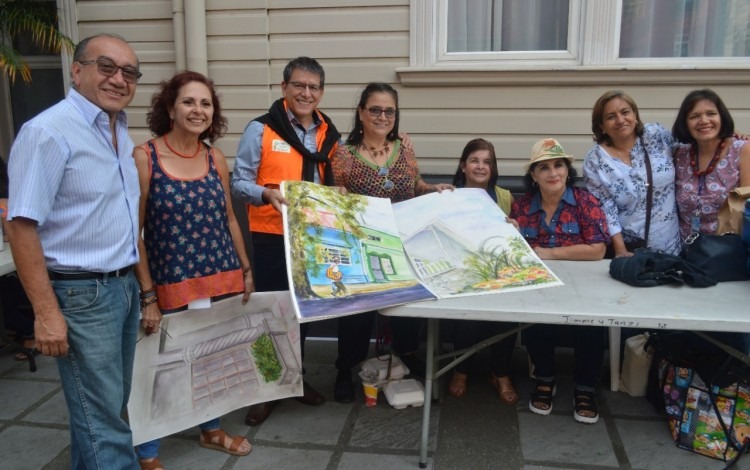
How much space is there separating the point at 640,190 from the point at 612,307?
42.5 inches

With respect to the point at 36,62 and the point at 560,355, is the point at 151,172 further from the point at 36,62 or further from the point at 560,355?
the point at 36,62

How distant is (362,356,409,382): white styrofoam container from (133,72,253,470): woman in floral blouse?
1.14 meters

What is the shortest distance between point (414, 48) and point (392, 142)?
1.46 metres

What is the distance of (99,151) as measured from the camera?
203 cm

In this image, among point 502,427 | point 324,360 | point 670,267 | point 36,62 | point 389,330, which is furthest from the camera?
point 36,62

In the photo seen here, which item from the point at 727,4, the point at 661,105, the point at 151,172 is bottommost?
the point at 151,172

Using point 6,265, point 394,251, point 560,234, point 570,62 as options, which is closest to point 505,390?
point 560,234

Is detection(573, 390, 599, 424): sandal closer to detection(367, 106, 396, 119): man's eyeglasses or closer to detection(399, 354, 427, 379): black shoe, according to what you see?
detection(399, 354, 427, 379): black shoe

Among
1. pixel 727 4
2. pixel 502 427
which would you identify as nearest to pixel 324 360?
pixel 502 427

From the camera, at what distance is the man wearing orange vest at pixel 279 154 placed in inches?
116

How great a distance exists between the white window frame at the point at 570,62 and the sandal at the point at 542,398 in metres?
2.24

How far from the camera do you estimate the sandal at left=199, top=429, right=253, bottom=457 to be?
2.91 m

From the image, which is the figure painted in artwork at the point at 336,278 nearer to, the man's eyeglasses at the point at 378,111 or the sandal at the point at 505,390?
the man's eyeglasses at the point at 378,111

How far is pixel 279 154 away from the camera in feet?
9.80
